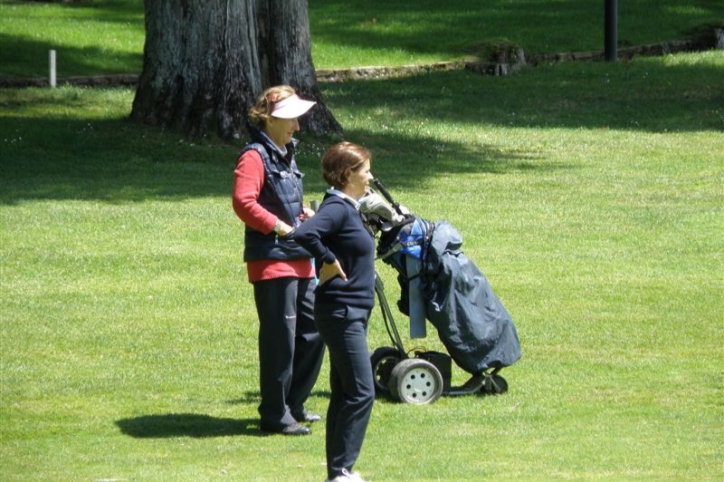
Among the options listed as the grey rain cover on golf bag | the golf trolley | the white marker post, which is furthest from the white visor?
the white marker post

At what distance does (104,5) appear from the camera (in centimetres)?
3866

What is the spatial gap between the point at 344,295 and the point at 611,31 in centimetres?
2351

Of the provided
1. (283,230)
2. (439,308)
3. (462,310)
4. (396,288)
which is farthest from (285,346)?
(396,288)

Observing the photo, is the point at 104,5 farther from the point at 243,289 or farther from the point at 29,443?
the point at 29,443

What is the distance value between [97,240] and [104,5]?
24.4 metres

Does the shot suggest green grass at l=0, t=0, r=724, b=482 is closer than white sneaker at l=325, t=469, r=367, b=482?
No

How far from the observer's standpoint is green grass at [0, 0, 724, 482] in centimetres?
812

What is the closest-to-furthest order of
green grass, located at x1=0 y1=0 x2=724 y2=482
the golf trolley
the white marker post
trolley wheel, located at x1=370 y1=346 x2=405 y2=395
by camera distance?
green grass, located at x1=0 y1=0 x2=724 y2=482 → the golf trolley → trolley wheel, located at x1=370 y1=346 x2=405 y2=395 → the white marker post

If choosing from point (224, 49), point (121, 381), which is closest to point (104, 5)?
point (224, 49)

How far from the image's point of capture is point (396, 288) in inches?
536

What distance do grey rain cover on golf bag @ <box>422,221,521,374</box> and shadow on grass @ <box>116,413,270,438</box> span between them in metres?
1.27

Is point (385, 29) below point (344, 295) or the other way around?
below

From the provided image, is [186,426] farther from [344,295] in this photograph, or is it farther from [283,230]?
[344,295]

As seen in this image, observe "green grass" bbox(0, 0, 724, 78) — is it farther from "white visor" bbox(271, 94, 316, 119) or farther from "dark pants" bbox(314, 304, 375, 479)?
"dark pants" bbox(314, 304, 375, 479)
